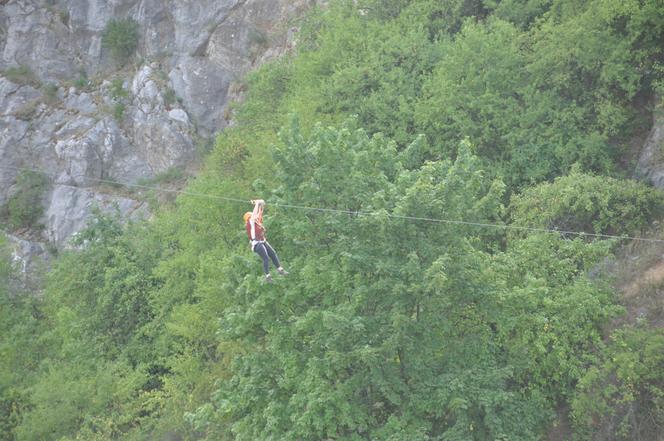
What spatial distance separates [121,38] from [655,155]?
132ft

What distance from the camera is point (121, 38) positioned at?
4956cm

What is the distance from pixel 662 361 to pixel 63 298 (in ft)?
81.7

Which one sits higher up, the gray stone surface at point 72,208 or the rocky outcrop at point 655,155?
the rocky outcrop at point 655,155

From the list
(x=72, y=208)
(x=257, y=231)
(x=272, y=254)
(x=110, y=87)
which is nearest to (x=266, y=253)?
(x=272, y=254)

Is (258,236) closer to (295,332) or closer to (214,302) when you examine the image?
(295,332)

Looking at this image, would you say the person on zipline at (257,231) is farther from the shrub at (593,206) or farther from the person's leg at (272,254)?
the shrub at (593,206)

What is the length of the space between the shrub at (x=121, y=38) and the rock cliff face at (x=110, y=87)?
1.66ft

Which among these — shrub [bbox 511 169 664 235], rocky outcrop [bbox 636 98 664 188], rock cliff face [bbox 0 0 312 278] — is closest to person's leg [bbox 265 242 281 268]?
shrub [bbox 511 169 664 235]

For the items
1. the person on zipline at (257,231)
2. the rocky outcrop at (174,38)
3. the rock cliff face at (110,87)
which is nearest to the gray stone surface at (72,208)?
the rock cliff face at (110,87)

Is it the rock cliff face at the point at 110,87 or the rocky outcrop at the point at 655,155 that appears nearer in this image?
the rocky outcrop at the point at 655,155

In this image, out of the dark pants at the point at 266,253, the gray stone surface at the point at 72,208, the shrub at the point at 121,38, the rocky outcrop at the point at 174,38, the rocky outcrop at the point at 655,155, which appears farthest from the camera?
the shrub at the point at 121,38

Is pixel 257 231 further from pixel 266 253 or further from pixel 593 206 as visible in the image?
pixel 593 206

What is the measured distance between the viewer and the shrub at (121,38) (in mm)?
49656

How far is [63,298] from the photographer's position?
29859mm
